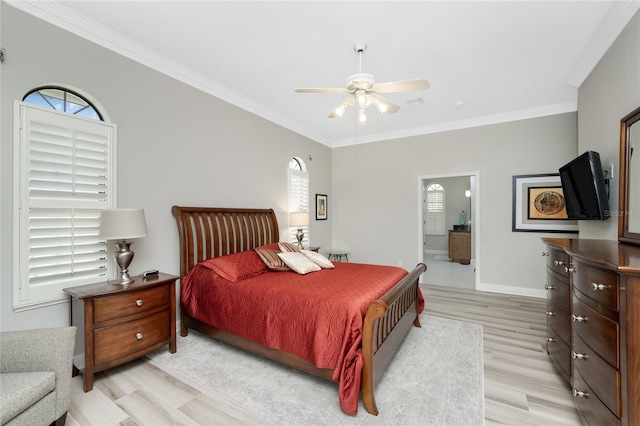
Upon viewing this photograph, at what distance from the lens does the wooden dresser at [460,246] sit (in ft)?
24.8

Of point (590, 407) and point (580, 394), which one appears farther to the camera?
point (580, 394)

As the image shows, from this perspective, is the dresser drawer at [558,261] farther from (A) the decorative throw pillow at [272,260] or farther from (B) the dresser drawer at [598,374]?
(A) the decorative throw pillow at [272,260]

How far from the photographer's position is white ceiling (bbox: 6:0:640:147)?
2266mm

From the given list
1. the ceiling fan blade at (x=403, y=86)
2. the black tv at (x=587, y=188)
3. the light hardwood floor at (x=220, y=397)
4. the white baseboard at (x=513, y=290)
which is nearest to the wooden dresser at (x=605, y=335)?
the light hardwood floor at (x=220, y=397)

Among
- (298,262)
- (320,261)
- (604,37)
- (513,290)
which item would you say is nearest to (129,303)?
(298,262)

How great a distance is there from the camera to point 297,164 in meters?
5.42

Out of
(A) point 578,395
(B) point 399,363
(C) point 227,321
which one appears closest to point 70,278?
(C) point 227,321

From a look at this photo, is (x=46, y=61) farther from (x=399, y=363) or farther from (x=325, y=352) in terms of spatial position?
(x=399, y=363)

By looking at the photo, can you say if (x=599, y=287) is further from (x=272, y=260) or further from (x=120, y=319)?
(x=120, y=319)

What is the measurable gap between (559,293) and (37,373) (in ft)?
12.0

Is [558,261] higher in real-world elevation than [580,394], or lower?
higher

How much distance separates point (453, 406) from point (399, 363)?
2.03 ft

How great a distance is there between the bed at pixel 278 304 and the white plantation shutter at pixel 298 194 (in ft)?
3.24

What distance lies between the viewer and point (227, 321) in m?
2.64
